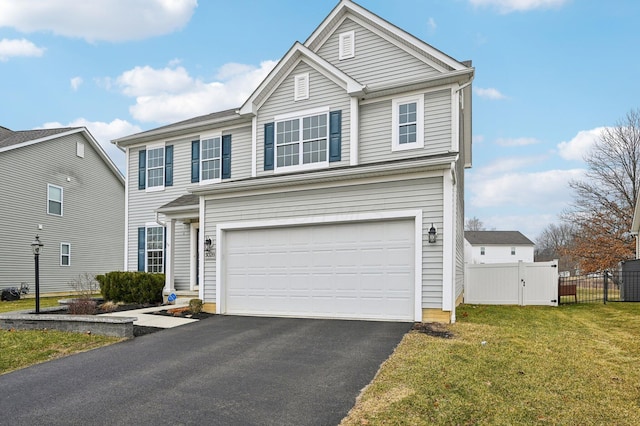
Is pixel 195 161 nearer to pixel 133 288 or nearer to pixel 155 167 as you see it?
pixel 155 167

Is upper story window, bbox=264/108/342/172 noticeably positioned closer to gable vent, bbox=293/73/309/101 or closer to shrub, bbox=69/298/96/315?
gable vent, bbox=293/73/309/101

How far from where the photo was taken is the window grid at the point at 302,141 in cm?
1258

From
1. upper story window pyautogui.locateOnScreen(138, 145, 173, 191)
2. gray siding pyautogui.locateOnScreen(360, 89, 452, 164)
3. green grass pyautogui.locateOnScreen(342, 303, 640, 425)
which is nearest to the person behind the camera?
green grass pyautogui.locateOnScreen(342, 303, 640, 425)

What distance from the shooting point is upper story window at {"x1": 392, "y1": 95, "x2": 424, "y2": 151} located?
11695 mm

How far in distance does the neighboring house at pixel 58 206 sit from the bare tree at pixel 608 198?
1207 inches

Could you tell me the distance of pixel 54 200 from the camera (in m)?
20.6

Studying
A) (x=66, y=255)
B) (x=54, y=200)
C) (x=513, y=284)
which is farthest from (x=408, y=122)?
(x=66, y=255)

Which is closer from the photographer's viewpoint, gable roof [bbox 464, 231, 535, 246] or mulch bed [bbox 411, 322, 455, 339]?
mulch bed [bbox 411, 322, 455, 339]

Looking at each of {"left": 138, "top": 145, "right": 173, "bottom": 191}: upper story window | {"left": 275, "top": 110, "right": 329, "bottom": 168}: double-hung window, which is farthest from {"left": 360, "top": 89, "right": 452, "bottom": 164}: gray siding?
{"left": 138, "top": 145, "right": 173, "bottom": 191}: upper story window

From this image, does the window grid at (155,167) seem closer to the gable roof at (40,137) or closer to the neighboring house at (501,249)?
the gable roof at (40,137)

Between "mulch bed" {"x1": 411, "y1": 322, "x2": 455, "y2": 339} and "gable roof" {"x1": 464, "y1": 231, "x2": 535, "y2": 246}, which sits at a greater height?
"gable roof" {"x1": 464, "y1": 231, "x2": 535, "y2": 246}

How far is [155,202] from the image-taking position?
15734 mm

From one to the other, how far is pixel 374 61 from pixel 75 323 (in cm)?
1089

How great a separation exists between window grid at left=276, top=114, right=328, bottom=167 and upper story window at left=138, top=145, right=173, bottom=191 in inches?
205
